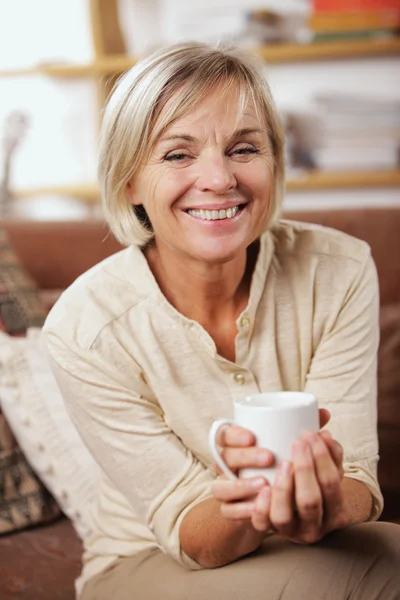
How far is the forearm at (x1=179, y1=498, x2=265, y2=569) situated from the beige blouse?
2 cm

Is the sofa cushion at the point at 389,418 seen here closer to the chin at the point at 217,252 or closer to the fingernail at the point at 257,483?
the chin at the point at 217,252

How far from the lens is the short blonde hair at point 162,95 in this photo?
110 centimetres

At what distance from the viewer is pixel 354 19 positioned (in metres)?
2.54

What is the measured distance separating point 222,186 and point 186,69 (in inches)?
6.7

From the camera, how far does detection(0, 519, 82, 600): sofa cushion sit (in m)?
1.34

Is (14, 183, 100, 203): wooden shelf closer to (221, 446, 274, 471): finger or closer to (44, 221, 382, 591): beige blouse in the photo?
(44, 221, 382, 591): beige blouse

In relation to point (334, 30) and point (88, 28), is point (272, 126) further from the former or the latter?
point (88, 28)

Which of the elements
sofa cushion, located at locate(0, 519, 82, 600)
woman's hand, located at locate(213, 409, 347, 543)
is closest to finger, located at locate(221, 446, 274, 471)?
woman's hand, located at locate(213, 409, 347, 543)

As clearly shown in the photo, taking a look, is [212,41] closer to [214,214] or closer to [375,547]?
[214,214]

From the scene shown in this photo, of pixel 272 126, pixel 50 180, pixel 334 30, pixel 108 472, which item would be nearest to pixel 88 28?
pixel 50 180

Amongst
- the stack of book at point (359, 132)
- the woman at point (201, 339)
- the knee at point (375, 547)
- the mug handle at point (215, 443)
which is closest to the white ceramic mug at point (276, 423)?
the mug handle at point (215, 443)

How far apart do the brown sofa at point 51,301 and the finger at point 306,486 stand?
514mm

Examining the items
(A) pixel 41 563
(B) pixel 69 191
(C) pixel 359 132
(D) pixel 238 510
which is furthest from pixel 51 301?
(C) pixel 359 132

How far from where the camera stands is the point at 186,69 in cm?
111
